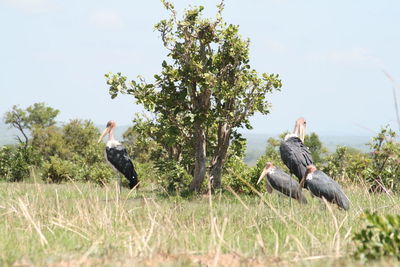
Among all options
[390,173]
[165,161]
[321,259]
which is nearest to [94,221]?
[321,259]

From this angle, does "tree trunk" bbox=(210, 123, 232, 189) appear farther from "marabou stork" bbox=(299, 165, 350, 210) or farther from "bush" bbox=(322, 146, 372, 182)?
"marabou stork" bbox=(299, 165, 350, 210)

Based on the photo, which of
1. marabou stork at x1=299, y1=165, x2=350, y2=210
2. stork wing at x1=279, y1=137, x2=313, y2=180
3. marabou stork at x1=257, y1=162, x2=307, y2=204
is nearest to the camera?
marabou stork at x1=299, y1=165, x2=350, y2=210

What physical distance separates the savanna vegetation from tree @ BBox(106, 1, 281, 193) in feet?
0.09

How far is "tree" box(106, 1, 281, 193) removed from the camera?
12.6 m

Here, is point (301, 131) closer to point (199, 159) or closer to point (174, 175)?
point (199, 159)

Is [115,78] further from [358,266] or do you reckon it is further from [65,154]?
[65,154]

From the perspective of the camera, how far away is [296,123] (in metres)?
14.2

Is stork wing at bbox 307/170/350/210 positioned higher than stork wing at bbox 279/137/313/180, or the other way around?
stork wing at bbox 279/137/313/180

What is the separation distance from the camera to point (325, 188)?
9773mm

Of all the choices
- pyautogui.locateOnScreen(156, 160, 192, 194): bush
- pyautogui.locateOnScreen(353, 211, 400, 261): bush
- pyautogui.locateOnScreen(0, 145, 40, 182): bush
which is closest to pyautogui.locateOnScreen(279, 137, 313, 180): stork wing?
pyautogui.locateOnScreen(156, 160, 192, 194): bush

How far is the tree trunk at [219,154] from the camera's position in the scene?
13547 mm

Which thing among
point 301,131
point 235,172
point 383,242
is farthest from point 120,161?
point 383,242

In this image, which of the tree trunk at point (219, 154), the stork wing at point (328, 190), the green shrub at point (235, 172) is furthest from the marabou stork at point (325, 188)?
the green shrub at point (235, 172)

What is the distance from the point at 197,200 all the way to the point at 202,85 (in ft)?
8.43
